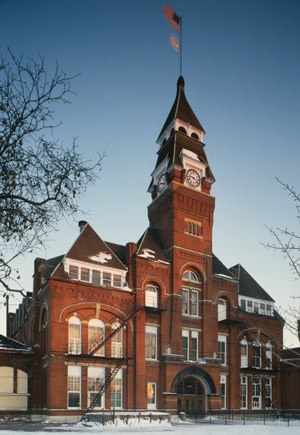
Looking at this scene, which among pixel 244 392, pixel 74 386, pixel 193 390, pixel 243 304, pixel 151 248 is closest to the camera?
pixel 74 386

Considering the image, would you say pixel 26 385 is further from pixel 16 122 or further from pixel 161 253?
pixel 16 122

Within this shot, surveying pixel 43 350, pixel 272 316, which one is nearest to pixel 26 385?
pixel 43 350

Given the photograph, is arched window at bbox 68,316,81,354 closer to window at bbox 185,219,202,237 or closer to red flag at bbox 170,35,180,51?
window at bbox 185,219,202,237

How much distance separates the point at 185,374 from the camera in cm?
3922

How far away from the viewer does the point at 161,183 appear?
45.5 metres

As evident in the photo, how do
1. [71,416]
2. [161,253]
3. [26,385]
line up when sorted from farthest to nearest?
[161,253] < [26,385] < [71,416]

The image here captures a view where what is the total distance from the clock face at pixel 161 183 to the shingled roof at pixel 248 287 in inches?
475

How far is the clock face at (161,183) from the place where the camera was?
44781 mm

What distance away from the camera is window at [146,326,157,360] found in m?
38.7

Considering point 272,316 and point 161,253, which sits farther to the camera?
point 272,316

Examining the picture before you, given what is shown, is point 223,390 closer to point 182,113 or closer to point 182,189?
point 182,189

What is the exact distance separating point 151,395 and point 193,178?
19.5 metres

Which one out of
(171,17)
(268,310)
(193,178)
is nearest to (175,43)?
(171,17)

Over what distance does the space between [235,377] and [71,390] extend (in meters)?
16.2
